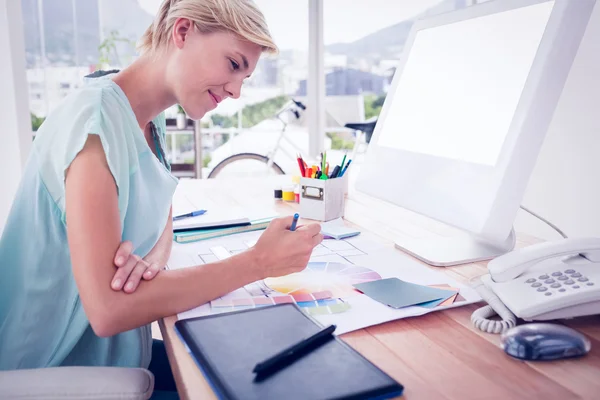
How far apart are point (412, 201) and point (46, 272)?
659 mm

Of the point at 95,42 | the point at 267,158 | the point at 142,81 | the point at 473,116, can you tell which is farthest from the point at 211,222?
the point at 95,42

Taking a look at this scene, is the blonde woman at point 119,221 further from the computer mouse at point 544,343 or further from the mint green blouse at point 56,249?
the computer mouse at point 544,343

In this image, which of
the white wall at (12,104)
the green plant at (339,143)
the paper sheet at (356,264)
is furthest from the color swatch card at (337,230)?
the green plant at (339,143)

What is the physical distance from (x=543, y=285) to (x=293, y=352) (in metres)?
0.35

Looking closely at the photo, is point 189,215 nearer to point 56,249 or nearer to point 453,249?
point 56,249

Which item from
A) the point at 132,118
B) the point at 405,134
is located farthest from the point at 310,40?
the point at 132,118

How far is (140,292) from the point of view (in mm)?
683

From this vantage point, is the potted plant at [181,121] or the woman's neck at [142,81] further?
the potted plant at [181,121]

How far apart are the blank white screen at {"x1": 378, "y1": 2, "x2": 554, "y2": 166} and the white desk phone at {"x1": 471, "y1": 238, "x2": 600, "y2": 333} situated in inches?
7.3

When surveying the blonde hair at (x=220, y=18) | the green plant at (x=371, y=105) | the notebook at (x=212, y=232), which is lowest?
the green plant at (x=371, y=105)

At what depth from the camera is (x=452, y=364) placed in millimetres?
565

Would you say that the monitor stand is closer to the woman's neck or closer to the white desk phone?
the white desk phone

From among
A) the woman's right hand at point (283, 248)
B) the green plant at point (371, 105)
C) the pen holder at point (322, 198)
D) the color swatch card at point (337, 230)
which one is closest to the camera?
the woman's right hand at point (283, 248)

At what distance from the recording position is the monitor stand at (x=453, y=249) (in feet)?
2.99
